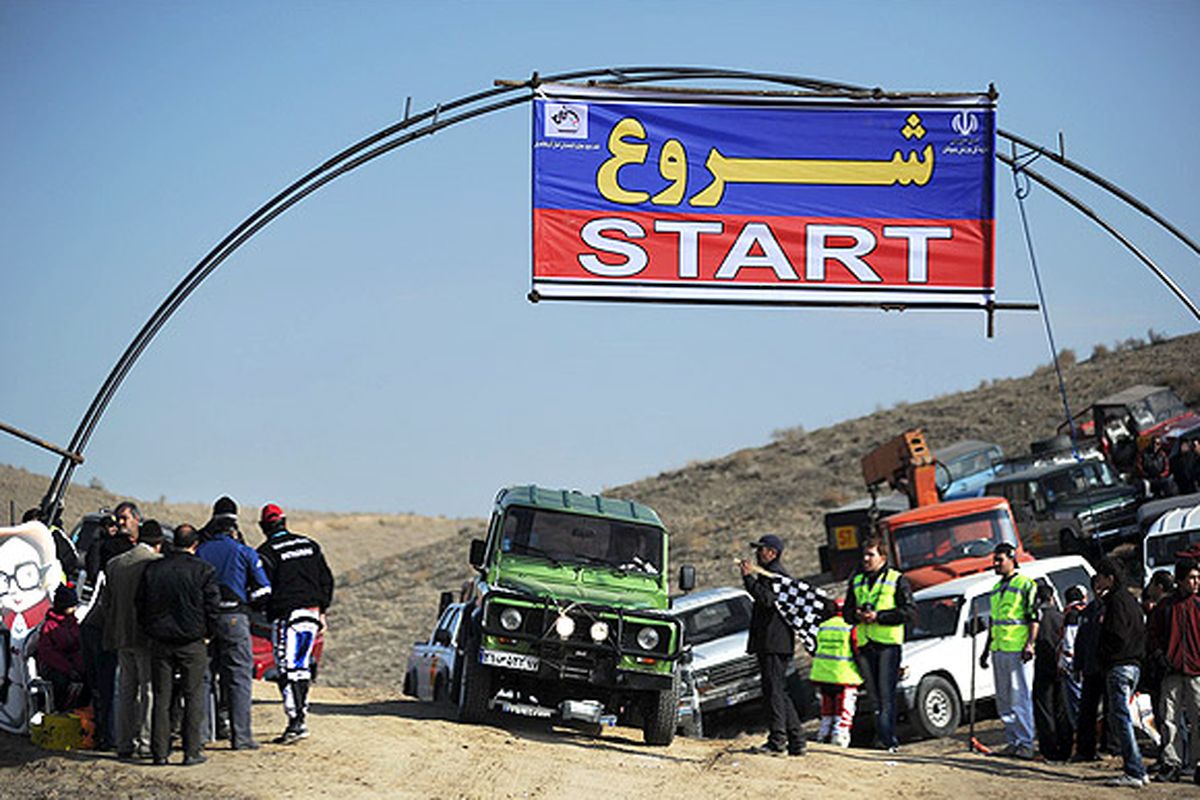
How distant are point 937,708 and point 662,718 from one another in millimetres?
3684

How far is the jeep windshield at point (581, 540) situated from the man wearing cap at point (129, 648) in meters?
5.05

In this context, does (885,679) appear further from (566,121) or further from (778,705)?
(566,121)

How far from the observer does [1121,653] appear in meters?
14.0

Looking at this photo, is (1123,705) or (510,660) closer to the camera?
(1123,705)

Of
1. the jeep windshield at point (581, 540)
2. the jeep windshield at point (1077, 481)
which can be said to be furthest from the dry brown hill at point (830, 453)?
the jeep windshield at point (581, 540)

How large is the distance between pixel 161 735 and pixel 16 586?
270 cm

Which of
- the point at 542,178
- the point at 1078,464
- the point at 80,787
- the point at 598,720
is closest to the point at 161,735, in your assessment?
the point at 80,787

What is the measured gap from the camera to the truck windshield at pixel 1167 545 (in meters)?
24.4

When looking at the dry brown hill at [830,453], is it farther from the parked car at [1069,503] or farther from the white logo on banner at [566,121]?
the white logo on banner at [566,121]

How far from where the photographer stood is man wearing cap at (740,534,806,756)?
14805mm

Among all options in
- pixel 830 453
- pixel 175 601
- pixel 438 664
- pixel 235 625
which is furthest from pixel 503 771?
pixel 830 453

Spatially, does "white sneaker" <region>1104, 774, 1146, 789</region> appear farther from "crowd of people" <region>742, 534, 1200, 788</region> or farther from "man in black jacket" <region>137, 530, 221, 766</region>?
"man in black jacket" <region>137, 530, 221, 766</region>

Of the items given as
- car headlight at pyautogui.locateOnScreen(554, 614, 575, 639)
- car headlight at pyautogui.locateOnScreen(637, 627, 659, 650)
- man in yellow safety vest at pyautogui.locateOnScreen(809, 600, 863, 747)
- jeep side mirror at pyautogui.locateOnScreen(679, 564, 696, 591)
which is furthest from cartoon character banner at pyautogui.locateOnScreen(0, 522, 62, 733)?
man in yellow safety vest at pyautogui.locateOnScreen(809, 600, 863, 747)

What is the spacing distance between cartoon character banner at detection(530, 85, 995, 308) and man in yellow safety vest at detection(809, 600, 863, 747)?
3.27 meters
